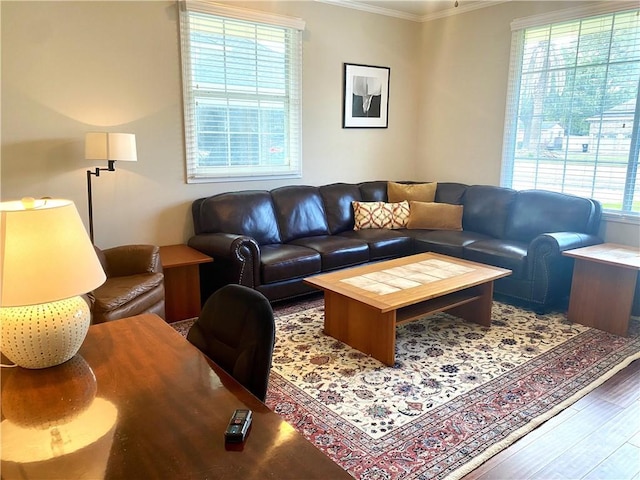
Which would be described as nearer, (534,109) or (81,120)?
(81,120)

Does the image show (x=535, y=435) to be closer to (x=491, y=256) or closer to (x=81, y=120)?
(x=491, y=256)

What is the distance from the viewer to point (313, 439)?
223 centimetres

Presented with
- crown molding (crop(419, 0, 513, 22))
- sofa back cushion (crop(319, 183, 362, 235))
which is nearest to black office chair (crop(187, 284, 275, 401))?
sofa back cushion (crop(319, 183, 362, 235))

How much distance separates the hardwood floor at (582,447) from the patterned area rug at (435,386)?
6cm

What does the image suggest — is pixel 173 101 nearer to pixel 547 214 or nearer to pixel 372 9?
pixel 372 9

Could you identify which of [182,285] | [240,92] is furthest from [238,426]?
[240,92]

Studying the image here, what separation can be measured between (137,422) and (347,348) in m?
2.17

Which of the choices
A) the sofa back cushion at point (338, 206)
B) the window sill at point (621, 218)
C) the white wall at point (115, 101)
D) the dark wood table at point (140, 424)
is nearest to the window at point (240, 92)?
the white wall at point (115, 101)

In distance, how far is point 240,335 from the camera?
150cm

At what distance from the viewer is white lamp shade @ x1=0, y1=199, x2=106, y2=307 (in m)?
1.25

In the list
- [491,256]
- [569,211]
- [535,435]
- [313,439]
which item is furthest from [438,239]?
[313,439]

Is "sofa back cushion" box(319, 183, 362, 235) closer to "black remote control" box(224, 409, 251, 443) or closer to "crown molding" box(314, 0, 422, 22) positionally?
"crown molding" box(314, 0, 422, 22)

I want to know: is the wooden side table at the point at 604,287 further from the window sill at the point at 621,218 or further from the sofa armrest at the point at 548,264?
the window sill at the point at 621,218

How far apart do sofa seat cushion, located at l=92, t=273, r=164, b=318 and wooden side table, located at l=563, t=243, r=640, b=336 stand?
304cm
